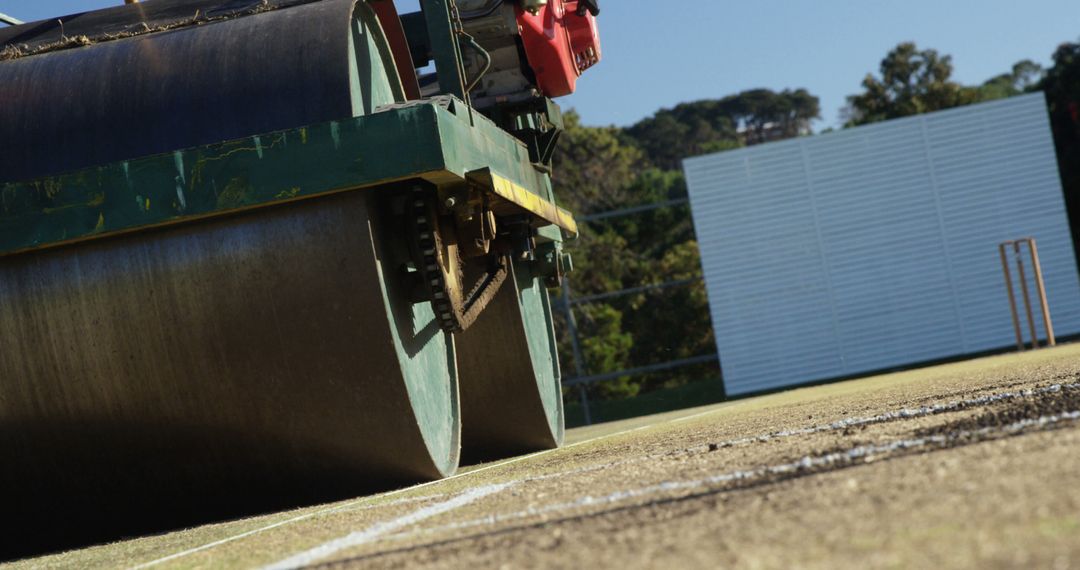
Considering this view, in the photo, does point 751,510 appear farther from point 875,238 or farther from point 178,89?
point 875,238

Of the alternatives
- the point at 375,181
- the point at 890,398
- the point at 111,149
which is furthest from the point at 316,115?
the point at 890,398

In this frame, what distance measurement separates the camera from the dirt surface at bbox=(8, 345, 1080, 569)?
244cm

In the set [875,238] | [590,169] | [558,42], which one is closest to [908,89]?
[590,169]

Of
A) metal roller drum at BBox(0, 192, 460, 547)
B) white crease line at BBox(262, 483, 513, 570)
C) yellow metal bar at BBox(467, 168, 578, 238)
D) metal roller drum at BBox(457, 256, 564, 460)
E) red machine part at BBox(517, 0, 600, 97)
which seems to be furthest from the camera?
red machine part at BBox(517, 0, 600, 97)

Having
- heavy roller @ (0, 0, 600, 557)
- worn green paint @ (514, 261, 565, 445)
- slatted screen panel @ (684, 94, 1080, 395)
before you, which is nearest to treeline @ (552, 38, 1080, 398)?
slatted screen panel @ (684, 94, 1080, 395)

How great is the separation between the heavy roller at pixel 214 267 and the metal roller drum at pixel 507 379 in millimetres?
1740

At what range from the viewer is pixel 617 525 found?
3141 millimetres

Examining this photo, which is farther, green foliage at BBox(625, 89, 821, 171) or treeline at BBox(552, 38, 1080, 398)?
green foliage at BBox(625, 89, 821, 171)

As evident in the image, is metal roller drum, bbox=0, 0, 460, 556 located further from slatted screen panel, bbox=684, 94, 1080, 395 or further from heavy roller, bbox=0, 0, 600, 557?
slatted screen panel, bbox=684, 94, 1080, 395

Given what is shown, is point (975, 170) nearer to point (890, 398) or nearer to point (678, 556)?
point (890, 398)

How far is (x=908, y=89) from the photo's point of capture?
136 ft

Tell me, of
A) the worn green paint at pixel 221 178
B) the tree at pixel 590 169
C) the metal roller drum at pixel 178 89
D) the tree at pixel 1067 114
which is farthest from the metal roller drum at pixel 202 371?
the tree at pixel 590 169

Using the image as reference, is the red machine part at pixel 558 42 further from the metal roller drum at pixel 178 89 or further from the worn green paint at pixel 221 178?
the worn green paint at pixel 221 178

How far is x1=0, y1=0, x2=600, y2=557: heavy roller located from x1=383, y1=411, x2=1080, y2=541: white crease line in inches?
66.4
